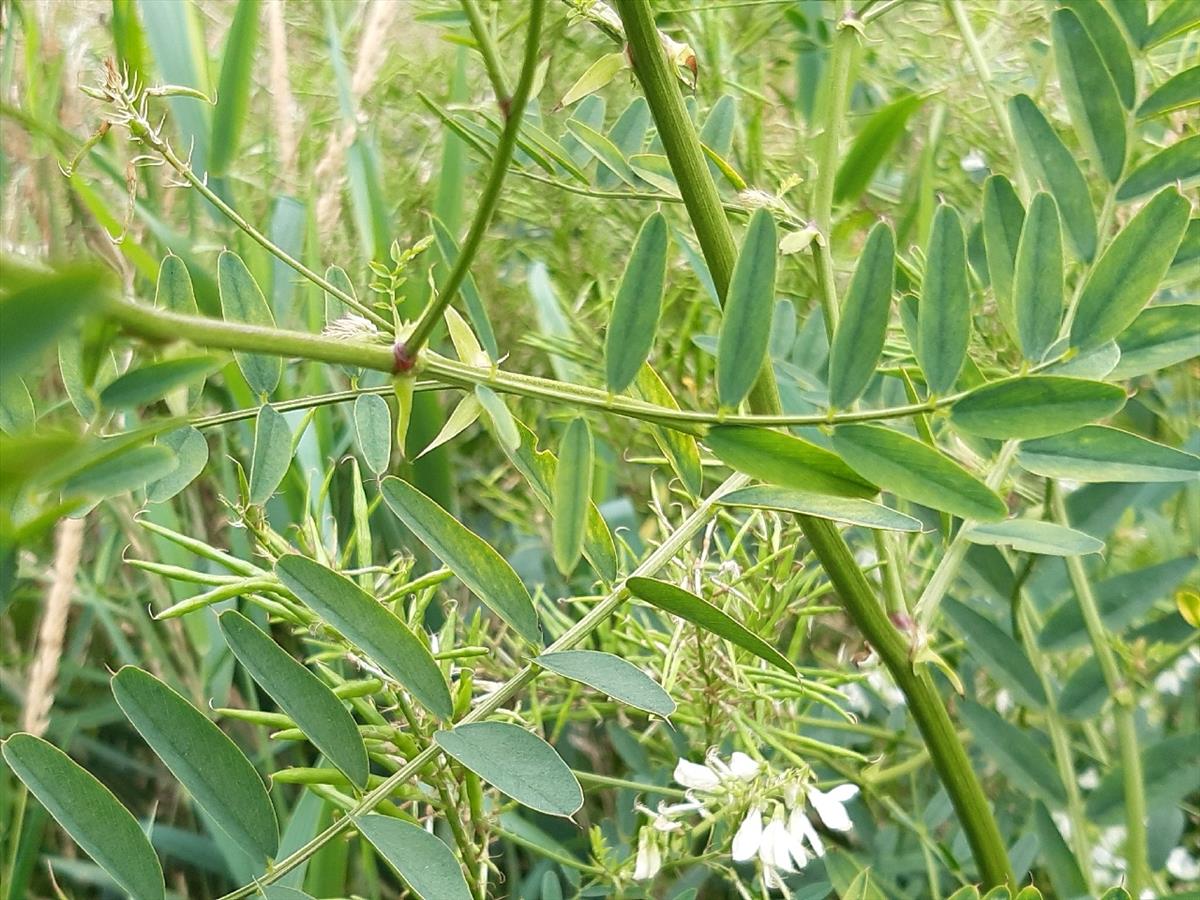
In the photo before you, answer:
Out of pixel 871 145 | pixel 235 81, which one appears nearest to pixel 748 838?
pixel 871 145

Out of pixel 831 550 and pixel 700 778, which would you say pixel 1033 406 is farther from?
pixel 700 778

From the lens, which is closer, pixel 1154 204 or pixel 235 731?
pixel 1154 204

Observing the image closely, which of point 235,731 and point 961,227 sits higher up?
point 961,227

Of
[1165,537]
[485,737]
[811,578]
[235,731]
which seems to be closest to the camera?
[485,737]

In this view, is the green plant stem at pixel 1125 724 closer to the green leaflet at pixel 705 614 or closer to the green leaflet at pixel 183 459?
the green leaflet at pixel 705 614

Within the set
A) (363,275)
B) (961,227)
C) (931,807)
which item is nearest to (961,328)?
(961,227)

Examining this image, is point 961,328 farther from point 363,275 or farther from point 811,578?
point 363,275

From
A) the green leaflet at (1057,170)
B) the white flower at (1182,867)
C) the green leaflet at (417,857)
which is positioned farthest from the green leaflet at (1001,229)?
the white flower at (1182,867)
